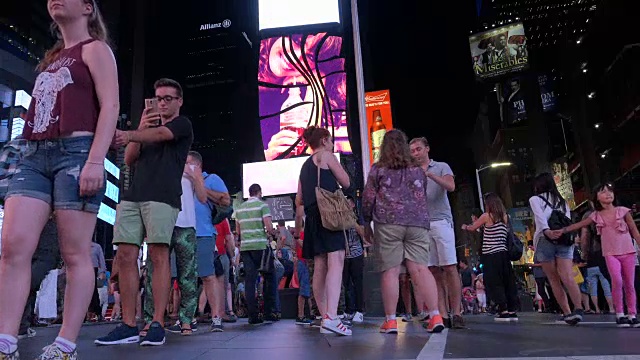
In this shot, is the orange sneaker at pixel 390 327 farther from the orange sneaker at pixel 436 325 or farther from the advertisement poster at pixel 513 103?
the advertisement poster at pixel 513 103

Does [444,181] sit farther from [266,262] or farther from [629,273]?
[266,262]

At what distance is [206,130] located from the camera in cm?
4197

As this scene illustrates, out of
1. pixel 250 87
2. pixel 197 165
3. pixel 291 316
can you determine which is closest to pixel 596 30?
pixel 250 87

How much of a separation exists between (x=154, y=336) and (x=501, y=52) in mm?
28877

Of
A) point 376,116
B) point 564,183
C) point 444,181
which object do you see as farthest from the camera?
point 564,183

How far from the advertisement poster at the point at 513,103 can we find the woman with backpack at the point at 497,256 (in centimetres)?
3833

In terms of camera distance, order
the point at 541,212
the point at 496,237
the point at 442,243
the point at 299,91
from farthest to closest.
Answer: the point at 299,91 < the point at 496,237 < the point at 541,212 < the point at 442,243

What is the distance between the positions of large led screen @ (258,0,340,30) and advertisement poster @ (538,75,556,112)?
64.1 ft

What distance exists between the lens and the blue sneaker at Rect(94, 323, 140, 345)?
392 centimetres

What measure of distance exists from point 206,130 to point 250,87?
11.9 meters

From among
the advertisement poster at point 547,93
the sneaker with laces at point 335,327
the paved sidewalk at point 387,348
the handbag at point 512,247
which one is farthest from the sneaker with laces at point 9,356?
the advertisement poster at point 547,93

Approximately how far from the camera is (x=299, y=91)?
78.7 ft

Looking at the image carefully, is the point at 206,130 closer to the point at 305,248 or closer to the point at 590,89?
the point at 590,89

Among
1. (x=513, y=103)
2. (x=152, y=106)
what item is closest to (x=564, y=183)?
(x=513, y=103)
